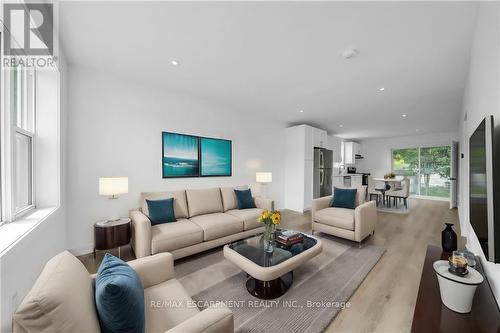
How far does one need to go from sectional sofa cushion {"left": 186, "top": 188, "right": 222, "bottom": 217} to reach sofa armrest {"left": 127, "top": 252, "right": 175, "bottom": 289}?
5.51ft

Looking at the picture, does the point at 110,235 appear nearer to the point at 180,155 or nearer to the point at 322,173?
the point at 180,155

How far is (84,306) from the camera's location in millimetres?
811

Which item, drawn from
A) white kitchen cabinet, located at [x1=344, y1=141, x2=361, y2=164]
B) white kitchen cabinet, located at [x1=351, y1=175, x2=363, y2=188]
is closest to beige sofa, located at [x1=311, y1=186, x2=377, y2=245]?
white kitchen cabinet, located at [x1=351, y1=175, x2=363, y2=188]

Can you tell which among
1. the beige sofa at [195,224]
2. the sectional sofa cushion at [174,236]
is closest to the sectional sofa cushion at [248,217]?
the beige sofa at [195,224]

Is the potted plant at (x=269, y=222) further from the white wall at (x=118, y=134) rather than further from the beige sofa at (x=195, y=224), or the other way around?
the white wall at (x=118, y=134)

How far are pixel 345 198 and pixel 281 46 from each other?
2734mm

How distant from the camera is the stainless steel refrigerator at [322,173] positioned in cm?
559

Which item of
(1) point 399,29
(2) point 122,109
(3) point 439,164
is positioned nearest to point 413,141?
(3) point 439,164

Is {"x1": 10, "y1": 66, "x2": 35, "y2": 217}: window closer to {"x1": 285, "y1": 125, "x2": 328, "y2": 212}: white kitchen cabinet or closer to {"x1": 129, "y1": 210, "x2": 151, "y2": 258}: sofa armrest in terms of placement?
{"x1": 129, "y1": 210, "x2": 151, "y2": 258}: sofa armrest

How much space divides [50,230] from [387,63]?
4115 mm

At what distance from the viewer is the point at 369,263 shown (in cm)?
249

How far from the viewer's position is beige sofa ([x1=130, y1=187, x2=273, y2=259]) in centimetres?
235

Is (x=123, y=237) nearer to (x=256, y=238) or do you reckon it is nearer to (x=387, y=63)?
(x=256, y=238)

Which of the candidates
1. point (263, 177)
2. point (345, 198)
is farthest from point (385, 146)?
point (263, 177)
